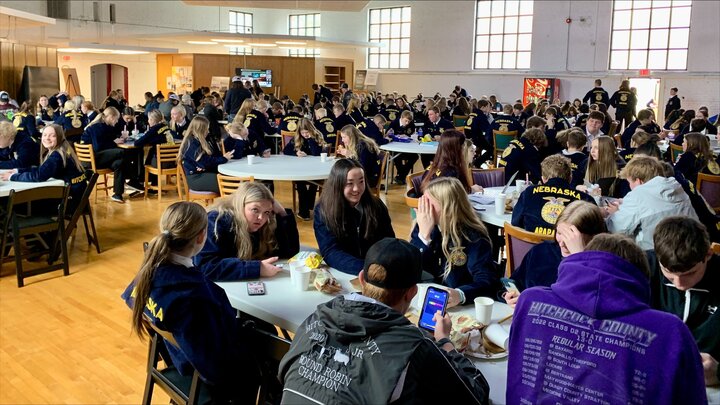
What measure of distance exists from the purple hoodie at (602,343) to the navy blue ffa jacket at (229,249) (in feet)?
4.87

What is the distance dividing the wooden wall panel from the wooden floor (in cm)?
1238

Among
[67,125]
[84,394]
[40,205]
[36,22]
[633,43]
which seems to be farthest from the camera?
[633,43]

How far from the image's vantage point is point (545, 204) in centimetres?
359

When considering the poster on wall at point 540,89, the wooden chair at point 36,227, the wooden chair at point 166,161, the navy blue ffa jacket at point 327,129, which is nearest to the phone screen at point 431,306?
the wooden chair at point 36,227

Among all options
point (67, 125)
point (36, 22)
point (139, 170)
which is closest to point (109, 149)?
point (139, 170)

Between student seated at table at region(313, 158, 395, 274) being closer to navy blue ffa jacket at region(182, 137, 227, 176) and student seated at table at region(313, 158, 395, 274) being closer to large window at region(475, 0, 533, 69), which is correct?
navy blue ffa jacket at region(182, 137, 227, 176)

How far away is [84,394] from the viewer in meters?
3.33

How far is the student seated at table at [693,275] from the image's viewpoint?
207 centimetres

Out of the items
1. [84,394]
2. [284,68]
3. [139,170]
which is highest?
[284,68]

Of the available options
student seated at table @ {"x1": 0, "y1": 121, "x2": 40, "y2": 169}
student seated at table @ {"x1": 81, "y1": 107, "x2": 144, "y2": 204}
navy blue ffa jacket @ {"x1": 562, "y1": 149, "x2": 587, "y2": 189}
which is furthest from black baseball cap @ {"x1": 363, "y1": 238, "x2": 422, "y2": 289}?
student seated at table @ {"x1": 81, "y1": 107, "x2": 144, "y2": 204}

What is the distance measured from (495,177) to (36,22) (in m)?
11.5

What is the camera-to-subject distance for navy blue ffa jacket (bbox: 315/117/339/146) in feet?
31.8

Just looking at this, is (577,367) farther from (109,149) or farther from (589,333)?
(109,149)

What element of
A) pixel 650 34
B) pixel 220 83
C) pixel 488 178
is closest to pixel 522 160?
pixel 488 178
